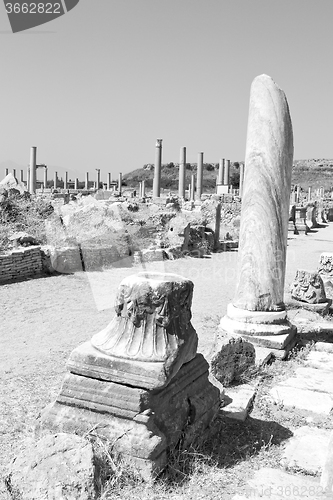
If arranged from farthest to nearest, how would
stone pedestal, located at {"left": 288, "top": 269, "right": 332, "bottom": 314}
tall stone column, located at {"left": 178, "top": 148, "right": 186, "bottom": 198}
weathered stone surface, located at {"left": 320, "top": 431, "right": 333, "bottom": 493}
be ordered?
tall stone column, located at {"left": 178, "top": 148, "right": 186, "bottom": 198} < stone pedestal, located at {"left": 288, "top": 269, "right": 332, "bottom": 314} < weathered stone surface, located at {"left": 320, "top": 431, "right": 333, "bottom": 493}

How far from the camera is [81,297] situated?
855 centimetres

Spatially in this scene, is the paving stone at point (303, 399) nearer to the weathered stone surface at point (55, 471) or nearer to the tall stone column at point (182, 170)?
the weathered stone surface at point (55, 471)

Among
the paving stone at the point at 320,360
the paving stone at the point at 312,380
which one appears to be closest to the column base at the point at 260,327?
the paving stone at the point at 320,360

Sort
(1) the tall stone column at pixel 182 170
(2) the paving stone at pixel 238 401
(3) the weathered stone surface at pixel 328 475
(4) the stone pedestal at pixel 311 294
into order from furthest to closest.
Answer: (1) the tall stone column at pixel 182 170 < (4) the stone pedestal at pixel 311 294 < (2) the paving stone at pixel 238 401 < (3) the weathered stone surface at pixel 328 475

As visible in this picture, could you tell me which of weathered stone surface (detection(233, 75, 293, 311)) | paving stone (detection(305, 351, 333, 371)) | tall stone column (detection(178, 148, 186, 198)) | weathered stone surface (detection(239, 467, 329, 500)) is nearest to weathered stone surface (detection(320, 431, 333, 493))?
weathered stone surface (detection(239, 467, 329, 500))

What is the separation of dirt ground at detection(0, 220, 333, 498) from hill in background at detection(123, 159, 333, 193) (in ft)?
177

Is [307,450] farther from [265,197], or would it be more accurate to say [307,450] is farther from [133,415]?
[265,197]

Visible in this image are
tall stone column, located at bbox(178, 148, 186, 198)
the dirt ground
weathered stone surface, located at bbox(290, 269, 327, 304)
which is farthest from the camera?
tall stone column, located at bbox(178, 148, 186, 198)

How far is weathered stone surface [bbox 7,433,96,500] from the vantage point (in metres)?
2.29

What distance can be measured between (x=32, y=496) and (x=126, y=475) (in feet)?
1.65

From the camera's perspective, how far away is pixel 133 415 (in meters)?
2.68

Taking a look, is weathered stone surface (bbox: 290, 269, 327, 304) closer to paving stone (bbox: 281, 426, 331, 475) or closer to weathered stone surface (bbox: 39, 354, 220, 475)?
paving stone (bbox: 281, 426, 331, 475)

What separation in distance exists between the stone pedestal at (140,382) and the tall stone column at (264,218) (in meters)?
2.27

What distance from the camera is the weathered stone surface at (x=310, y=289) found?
24.5 ft
